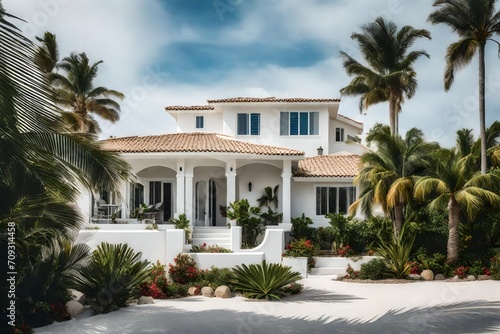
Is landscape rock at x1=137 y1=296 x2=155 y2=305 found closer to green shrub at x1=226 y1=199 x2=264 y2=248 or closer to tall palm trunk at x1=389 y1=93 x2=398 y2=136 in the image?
green shrub at x1=226 y1=199 x2=264 y2=248

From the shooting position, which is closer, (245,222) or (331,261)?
(331,261)

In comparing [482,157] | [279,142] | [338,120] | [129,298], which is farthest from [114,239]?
[338,120]

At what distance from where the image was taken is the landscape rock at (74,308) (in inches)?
528

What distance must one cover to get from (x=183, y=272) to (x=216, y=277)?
47.9 inches

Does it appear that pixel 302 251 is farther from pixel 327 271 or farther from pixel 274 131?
pixel 274 131

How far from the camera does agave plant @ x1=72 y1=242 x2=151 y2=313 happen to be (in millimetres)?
14078

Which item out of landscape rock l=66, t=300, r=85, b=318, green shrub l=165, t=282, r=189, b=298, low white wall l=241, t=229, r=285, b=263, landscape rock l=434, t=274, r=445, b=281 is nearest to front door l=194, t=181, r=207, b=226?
low white wall l=241, t=229, r=285, b=263

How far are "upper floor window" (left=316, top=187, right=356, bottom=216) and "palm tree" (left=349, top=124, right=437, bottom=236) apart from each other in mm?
3726

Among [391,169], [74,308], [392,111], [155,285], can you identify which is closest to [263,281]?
[155,285]

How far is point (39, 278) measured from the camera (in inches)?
486

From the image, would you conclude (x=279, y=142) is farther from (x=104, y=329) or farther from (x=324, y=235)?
(x=104, y=329)

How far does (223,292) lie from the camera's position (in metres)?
16.2

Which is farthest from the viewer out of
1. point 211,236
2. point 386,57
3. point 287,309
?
point 386,57

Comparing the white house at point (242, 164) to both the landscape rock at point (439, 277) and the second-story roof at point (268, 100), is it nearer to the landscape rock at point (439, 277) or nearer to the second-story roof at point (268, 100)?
the second-story roof at point (268, 100)
